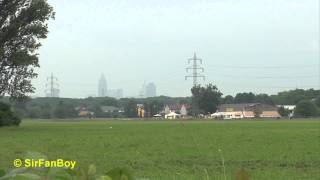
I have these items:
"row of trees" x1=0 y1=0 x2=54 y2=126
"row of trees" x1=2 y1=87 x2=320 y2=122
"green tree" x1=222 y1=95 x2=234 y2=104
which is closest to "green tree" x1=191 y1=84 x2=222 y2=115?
"row of trees" x1=2 y1=87 x2=320 y2=122

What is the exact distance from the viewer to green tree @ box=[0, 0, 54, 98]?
45125 mm

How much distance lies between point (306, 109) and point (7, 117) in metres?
106

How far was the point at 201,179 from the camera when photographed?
11.3 metres

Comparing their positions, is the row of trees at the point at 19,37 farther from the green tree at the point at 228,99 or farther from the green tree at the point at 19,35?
the green tree at the point at 228,99

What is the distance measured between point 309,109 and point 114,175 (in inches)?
6048

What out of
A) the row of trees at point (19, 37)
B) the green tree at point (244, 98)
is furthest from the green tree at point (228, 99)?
the row of trees at point (19, 37)

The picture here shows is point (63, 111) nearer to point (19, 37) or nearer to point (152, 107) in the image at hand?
point (152, 107)

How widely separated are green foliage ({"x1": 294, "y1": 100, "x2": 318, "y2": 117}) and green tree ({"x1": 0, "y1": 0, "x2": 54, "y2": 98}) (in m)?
112

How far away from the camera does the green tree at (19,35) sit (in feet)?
148

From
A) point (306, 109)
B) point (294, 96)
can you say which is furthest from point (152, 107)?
point (306, 109)

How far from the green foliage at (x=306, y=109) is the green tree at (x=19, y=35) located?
111972 millimetres

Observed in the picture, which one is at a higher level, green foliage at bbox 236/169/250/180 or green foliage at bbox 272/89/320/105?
green foliage at bbox 272/89/320/105

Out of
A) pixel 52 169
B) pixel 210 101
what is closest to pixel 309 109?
pixel 210 101

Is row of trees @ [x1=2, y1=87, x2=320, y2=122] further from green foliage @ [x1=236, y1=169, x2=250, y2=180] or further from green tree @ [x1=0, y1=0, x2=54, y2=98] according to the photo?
green foliage @ [x1=236, y1=169, x2=250, y2=180]
